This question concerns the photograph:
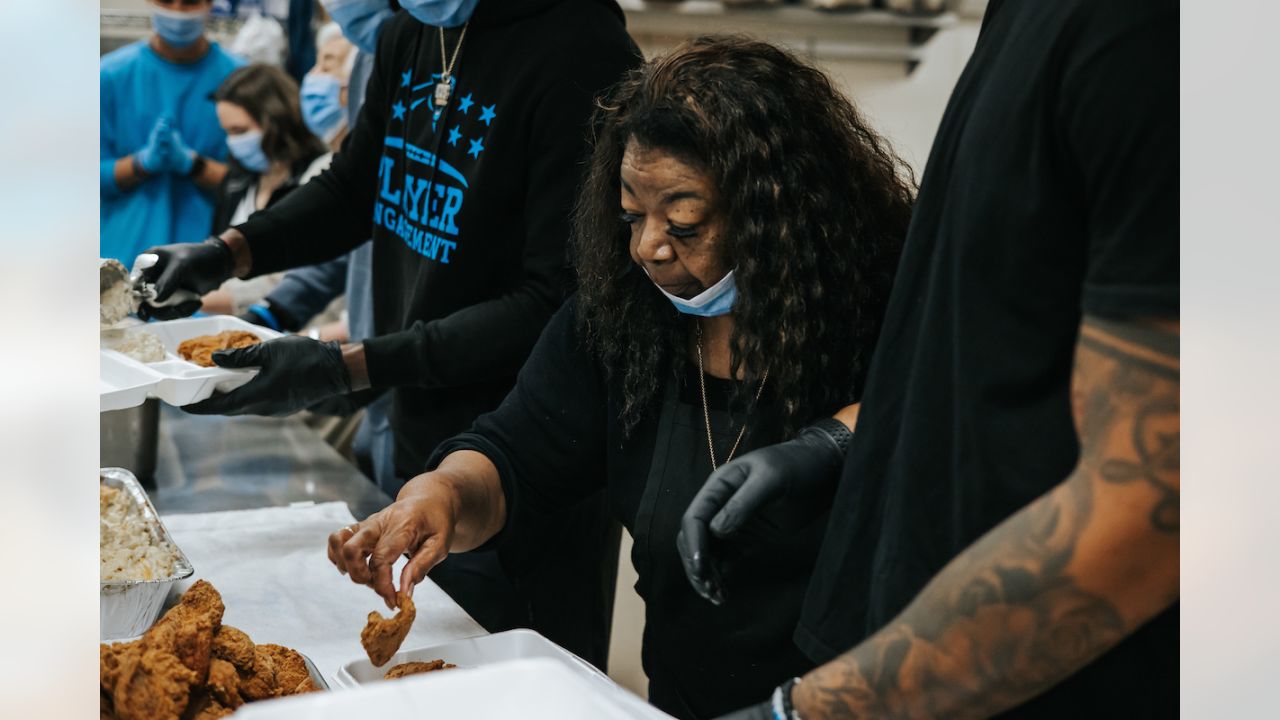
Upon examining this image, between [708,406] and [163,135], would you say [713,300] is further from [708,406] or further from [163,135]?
[163,135]

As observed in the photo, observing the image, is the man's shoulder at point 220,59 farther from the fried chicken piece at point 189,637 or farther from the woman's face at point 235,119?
the fried chicken piece at point 189,637

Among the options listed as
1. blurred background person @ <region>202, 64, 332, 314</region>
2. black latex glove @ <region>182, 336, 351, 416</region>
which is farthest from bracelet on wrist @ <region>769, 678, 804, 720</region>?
blurred background person @ <region>202, 64, 332, 314</region>

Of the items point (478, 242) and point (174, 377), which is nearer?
point (174, 377)

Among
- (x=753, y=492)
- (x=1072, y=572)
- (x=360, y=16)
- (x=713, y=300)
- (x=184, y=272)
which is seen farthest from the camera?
(x=360, y=16)

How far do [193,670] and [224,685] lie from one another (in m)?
0.03

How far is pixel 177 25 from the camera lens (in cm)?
358

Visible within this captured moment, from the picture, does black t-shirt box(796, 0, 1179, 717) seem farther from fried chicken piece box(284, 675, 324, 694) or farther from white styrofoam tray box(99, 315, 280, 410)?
white styrofoam tray box(99, 315, 280, 410)

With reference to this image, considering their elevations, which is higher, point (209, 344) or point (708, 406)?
point (708, 406)

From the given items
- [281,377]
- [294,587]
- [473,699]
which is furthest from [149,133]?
[473,699]

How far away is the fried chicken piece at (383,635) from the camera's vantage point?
1.15 m

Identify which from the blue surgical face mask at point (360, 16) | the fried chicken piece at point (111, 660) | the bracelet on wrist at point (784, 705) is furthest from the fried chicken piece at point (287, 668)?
the blue surgical face mask at point (360, 16)

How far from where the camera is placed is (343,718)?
74 centimetres
